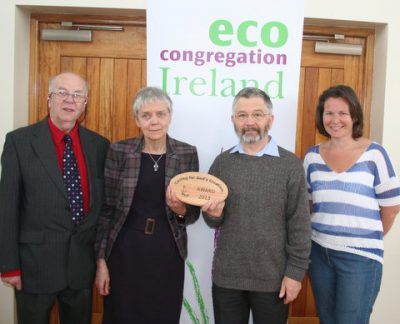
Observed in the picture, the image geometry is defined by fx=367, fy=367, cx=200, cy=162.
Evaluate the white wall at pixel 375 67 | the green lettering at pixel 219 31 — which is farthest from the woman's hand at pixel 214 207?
the white wall at pixel 375 67

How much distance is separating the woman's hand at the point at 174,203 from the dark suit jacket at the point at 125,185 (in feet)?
0.20

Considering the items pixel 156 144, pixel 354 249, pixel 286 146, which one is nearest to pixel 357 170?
pixel 354 249

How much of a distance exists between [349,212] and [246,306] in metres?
0.59

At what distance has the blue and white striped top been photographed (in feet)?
5.08

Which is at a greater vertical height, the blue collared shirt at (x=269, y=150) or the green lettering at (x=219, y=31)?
the green lettering at (x=219, y=31)

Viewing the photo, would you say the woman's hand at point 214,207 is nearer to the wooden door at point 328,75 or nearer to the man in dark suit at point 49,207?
the man in dark suit at point 49,207

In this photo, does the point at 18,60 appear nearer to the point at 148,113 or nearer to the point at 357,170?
the point at 148,113

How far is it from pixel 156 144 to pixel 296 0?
106cm

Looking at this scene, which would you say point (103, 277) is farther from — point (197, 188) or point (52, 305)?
point (197, 188)

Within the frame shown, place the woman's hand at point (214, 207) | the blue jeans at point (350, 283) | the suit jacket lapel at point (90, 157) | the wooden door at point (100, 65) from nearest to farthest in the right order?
1. the woman's hand at point (214, 207)
2. the blue jeans at point (350, 283)
3. the suit jacket lapel at point (90, 157)
4. the wooden door at point (100, 65)

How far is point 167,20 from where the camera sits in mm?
1921

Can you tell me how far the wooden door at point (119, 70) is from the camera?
245 cm

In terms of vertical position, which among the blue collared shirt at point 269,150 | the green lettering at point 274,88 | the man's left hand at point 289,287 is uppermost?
the green lettering at point 274,88

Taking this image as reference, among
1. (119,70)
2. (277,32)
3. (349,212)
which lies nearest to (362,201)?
(349,212)
